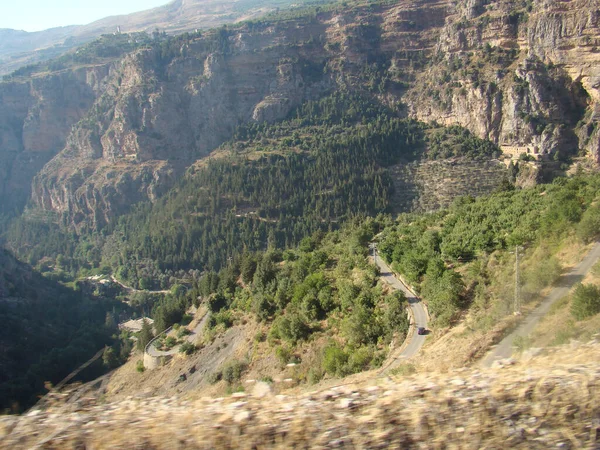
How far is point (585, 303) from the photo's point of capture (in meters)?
8.55

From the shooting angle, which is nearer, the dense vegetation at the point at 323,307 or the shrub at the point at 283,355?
the dense vegetation at the point at 323,307

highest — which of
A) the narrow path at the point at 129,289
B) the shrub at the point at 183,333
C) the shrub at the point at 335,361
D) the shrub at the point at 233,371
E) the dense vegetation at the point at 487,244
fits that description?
the dense vegetation at the point at 487,244

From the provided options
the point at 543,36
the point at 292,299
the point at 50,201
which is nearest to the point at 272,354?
the point at 292,299

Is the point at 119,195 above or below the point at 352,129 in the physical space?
below

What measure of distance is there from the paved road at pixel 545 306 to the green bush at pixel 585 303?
0.79 metres

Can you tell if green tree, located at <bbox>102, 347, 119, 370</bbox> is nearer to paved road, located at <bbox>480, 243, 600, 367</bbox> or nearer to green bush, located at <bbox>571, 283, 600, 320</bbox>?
paved road, located at <bbox>480, 243, 600, 367</bbox>

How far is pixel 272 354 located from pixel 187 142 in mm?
58484

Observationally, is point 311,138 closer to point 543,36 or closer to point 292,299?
point 543,36

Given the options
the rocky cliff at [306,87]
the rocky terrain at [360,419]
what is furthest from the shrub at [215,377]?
the rocky cliff at [306,87]

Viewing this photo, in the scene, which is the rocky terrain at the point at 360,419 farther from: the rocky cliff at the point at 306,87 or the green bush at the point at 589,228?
the rocky cliff at the point at 306,87

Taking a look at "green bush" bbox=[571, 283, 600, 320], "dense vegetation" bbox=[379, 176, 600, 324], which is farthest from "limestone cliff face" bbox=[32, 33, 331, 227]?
"green bush" bbox=[571, 283, 600, 320]

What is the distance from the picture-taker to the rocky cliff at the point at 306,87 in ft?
148

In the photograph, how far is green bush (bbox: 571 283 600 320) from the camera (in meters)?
8.34

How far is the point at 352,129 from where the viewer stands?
5441cm
